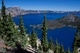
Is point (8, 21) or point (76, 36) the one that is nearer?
point (8, 21)

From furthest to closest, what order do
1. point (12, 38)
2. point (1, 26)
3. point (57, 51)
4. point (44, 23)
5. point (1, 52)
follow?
point (57, 51) → point (44, 23) → point (1, 26) → point (12, 38) → point (1, 52)

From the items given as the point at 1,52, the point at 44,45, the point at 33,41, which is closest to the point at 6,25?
the point at 44,45

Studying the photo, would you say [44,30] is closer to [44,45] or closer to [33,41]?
[44,45]

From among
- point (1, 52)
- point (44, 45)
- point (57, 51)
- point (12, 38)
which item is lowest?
point (57, 51)

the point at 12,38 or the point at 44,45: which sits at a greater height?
the point at 12,38

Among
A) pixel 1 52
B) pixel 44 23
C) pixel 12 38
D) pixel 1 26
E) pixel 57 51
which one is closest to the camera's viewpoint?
pixel 1 52

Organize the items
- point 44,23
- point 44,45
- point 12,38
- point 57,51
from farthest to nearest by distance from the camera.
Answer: point 57,51 → point 44,45 → point 44,23 → point 12,38

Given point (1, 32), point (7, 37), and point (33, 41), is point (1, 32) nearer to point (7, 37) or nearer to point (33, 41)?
point (7, 37)

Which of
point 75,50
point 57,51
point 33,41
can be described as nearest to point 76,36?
point 75,50

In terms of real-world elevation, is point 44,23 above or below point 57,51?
above
